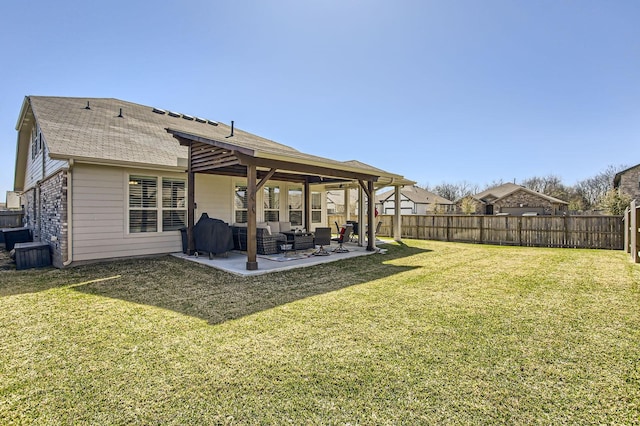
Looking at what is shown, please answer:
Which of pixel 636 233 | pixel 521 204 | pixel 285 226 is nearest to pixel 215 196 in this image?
pixel 285 226

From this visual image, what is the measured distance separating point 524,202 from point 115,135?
123 ft

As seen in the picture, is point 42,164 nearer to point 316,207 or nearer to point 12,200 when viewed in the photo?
point 316,207

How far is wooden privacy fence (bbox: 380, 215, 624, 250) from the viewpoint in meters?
11.2

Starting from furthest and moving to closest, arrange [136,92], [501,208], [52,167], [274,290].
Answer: [501,208]
[136,92]
[52,167]
[274,290]

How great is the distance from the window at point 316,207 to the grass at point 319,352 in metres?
7.54

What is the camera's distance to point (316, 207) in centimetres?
1366

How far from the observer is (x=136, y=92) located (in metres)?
14.1

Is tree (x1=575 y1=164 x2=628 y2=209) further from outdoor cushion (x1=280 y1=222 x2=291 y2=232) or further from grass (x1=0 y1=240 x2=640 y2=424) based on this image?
grass (x1=0 y1=240 x2=640 y2=424)

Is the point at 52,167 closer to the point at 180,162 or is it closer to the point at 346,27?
the point at 180,162

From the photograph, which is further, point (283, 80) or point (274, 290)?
point (283, 80)

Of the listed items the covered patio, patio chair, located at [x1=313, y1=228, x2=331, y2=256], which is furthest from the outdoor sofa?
patio chair, located at [x1=313, y1=228, x2=331, y2=256]

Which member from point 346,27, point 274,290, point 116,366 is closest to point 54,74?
point 346,27

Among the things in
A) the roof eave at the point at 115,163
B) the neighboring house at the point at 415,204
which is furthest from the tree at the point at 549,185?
the roof eave at the point at 115,163

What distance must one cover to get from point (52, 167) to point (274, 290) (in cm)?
754
